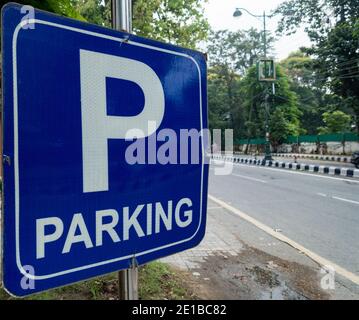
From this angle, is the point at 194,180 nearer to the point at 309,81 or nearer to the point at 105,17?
the point at 105,17

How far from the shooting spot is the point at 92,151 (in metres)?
0.87

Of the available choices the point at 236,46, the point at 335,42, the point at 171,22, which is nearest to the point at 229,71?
the point at 236,46

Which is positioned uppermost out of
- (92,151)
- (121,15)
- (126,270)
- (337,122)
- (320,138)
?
(337,122)

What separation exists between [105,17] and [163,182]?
514cm

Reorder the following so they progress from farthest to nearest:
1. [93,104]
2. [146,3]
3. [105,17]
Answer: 1. [146,3]
2. [105,17]
3. [93,104]

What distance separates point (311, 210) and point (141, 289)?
5400 mm

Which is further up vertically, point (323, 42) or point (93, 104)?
point (323, 42)

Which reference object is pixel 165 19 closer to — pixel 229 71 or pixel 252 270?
pixel 252 270

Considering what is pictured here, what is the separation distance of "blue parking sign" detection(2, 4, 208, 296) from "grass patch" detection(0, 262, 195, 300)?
2115 millimetres

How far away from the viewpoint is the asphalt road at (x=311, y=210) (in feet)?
16.9

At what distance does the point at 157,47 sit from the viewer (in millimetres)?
1036

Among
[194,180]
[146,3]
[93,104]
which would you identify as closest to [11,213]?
[93,104]

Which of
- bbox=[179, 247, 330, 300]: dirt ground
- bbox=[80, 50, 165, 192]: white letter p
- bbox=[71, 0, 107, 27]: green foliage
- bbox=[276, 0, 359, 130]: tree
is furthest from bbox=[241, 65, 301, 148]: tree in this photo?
bbox=[80, 50, 165, 192]: white letter p

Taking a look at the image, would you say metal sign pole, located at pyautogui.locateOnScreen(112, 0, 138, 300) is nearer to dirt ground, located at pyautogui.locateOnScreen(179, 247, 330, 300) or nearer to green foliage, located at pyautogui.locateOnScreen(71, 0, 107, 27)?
dirt ground, located at pyautogui.locateOnScreen(179, 247, 330, 300)
